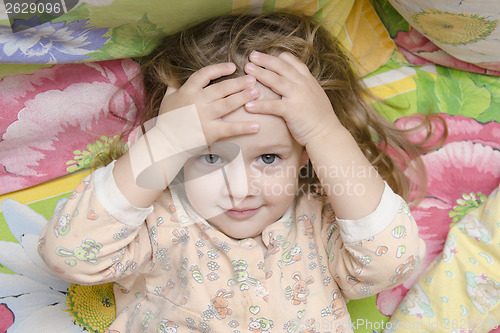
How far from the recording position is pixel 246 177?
0.89m

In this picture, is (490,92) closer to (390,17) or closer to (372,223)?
(390,17)

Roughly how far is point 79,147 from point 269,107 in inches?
16.3

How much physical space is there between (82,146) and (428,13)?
73cm

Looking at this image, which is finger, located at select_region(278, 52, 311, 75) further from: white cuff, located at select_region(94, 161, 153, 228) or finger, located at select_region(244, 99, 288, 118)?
white cuff, located at select_region(94, 161, 153, 228)

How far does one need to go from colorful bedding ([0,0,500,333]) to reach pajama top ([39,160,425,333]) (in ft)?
0.26

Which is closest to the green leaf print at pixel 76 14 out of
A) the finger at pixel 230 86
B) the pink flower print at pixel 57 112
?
the pink flower print at pixel 57 112

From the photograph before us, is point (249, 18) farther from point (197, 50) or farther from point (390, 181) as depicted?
point (390, 181)

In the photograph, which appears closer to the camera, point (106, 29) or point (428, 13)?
point (106, 29)

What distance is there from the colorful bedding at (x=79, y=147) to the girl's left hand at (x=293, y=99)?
0.16m

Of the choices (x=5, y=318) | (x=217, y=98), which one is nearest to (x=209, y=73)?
(x=217, y=98)

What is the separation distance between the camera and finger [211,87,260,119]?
0.85m

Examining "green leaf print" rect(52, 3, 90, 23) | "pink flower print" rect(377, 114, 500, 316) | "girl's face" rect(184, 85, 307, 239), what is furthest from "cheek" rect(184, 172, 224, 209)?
"pink flower print" rect(377, 114, 500, 316)

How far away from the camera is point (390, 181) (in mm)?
1150

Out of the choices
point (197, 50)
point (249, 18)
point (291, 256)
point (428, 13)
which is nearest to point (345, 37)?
point (428, 13)
